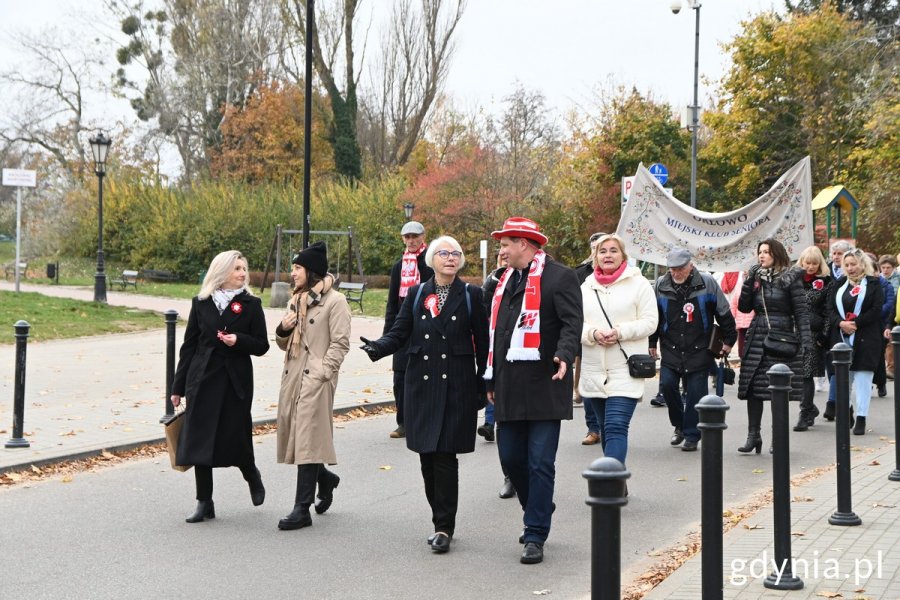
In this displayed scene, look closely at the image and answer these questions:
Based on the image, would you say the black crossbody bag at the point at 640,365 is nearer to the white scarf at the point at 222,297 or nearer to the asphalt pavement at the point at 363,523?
the asphalt pavement at the point at 363,523

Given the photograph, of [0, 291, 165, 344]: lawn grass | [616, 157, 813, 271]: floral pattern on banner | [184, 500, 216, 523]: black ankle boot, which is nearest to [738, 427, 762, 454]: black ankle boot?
[184, 500, 216, 523]: black ankle boot

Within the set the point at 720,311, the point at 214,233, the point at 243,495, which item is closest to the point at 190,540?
the point at 243,495

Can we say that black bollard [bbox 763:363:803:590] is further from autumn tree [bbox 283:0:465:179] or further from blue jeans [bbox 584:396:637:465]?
autumn tree [bbox 283:0:465:179]

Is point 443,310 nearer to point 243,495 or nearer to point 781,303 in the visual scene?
point 243,495

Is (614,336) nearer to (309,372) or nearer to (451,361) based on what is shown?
(451,361)

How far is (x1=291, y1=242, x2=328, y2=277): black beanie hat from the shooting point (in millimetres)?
7602

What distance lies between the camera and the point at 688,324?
10195mm

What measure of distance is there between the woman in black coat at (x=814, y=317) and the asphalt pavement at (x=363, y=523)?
38cm

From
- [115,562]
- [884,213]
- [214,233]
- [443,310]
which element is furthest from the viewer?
[214,233]

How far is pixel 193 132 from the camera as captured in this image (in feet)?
192

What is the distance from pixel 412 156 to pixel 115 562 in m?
55.0

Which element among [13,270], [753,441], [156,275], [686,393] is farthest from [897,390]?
[13,270]

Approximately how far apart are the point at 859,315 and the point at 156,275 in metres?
36.3

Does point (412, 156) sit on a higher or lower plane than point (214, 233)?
higher
